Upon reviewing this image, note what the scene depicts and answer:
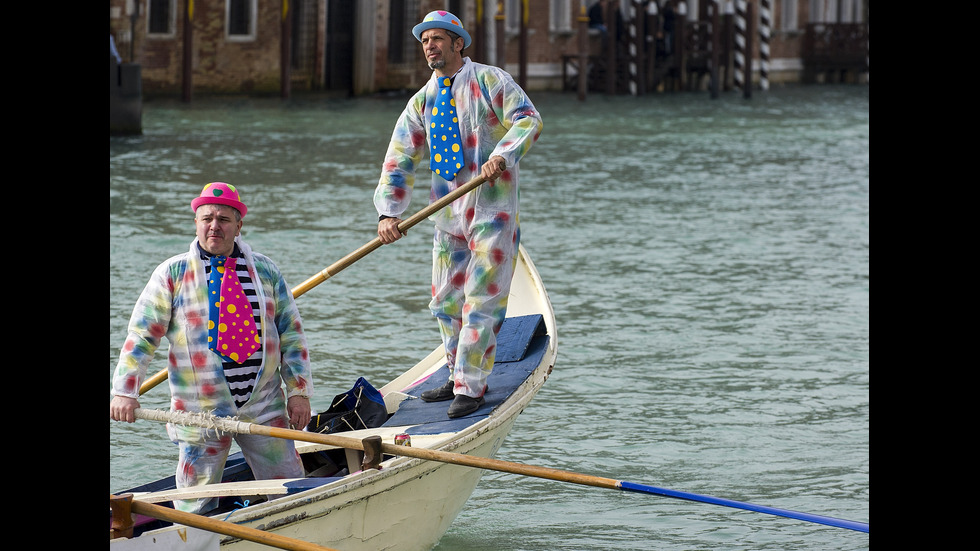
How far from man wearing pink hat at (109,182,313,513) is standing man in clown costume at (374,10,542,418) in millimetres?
829

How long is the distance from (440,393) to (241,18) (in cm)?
1945

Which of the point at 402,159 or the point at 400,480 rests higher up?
the point at 402,159

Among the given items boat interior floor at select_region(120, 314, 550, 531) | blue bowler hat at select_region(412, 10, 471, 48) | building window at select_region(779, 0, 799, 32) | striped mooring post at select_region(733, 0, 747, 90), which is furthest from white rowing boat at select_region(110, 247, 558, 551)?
building window at select_region(779, 0, 799, 32)

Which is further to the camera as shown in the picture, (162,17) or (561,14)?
(561,14)

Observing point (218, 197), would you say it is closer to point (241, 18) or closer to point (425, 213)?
point (425, 213)

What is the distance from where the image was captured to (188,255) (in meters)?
3.84

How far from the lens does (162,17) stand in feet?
73.0

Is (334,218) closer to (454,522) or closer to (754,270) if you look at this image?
(754,270)

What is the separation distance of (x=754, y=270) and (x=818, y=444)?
424cm

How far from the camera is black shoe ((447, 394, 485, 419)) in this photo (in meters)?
4.64

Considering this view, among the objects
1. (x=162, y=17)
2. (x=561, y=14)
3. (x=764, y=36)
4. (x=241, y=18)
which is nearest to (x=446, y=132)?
(x=162, y=17)

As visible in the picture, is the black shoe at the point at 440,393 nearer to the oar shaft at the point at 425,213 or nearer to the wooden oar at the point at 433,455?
the oar shaft at the point at 425,213

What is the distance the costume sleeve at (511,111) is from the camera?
15.0ft
